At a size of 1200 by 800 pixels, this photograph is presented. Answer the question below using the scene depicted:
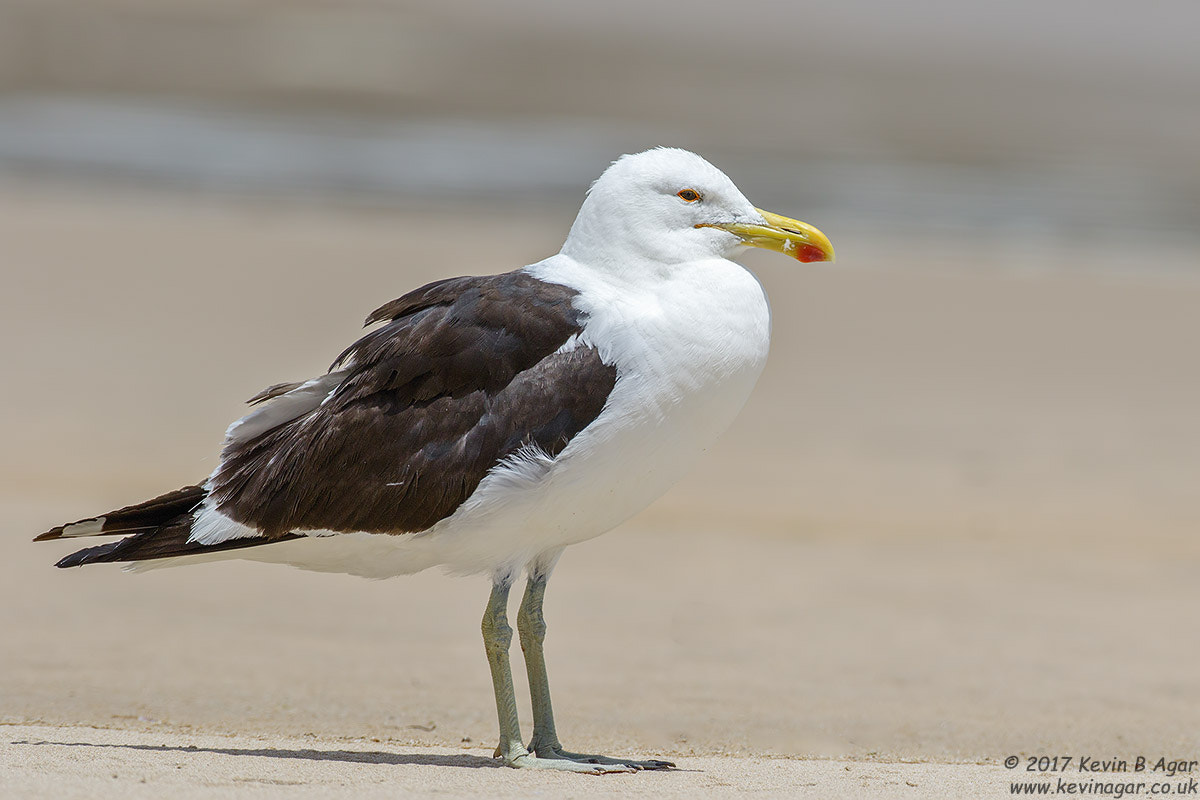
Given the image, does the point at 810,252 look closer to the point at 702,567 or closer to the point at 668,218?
the point at 668,218

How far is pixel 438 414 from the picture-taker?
4.98 metres

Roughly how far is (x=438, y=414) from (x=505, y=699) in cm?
100

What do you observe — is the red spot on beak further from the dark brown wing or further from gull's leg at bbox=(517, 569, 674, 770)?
gull's leg at bbox=(517, 569, 674, 770)

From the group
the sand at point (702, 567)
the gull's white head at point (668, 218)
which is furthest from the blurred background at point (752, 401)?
the gull's white head at point (668, 218)

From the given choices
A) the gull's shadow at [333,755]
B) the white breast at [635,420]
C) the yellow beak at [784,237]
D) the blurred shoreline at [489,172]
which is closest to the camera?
the white breast at [635,420]

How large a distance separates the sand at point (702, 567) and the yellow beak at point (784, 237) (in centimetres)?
180

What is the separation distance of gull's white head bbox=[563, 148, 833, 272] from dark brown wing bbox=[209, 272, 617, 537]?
305 mm

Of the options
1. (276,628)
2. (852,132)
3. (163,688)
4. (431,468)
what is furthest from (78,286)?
(852,132)

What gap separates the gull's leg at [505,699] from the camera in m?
5.04

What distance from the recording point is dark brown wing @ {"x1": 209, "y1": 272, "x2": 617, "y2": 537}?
16.0 feet

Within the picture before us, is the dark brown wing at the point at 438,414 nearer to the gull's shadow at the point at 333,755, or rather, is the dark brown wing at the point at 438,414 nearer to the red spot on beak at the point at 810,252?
the gull's shadow at the point at 333,755

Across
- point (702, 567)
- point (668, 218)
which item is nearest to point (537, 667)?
point (668, 218)

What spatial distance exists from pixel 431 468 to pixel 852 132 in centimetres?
2289

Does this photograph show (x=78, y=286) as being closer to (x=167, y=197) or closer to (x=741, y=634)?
(x=167, y=197)
